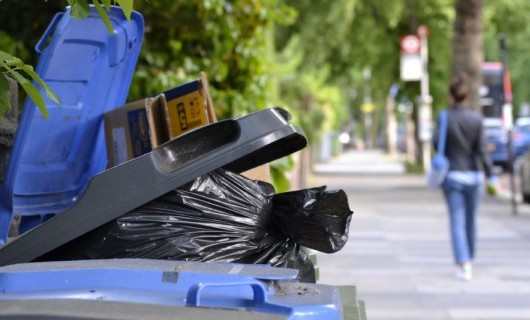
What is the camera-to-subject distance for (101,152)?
5516 mm

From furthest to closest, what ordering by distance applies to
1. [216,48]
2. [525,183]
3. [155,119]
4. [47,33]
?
1. [525,183]
2. [216,48]
3. [155,119]
4. [47,33]

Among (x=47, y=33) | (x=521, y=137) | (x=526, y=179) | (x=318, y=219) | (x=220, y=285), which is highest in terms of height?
(x=47, y=33)

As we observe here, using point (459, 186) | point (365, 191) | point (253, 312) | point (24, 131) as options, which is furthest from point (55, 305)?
point (365, 191)

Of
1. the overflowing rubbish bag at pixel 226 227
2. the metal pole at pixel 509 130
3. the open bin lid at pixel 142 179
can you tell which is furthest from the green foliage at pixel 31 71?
the metal pole at pixel 509 130

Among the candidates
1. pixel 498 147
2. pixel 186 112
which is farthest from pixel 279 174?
pixel 498 147

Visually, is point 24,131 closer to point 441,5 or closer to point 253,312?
point 253,312

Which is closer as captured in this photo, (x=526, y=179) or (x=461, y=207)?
(x=461, y=207)

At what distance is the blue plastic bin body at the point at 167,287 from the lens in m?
3.17

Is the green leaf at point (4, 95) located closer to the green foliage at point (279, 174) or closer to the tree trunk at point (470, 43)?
the green foliage at point (279, 174)

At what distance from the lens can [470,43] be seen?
2481cm

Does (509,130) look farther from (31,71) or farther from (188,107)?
(31,71)

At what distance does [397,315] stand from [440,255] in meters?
4.64

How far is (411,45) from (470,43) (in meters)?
5.01

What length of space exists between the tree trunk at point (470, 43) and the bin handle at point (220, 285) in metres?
21.9
